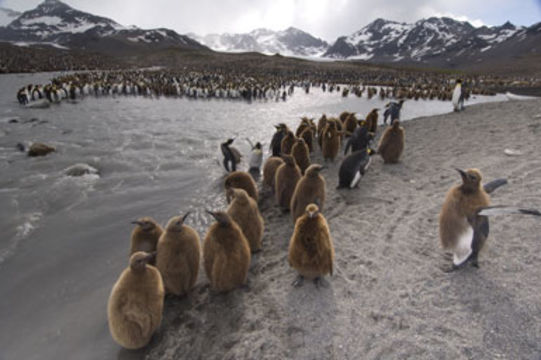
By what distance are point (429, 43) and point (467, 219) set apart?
173 meters

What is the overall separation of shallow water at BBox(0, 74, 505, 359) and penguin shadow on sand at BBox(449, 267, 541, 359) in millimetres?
3237

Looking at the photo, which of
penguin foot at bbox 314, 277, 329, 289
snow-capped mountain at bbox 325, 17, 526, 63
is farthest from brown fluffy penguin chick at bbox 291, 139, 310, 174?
snow-capped mountain at bbox 325, 17, 526, 63

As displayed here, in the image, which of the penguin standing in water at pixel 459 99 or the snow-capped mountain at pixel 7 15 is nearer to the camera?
the penguin standing in water at pixel 459 99

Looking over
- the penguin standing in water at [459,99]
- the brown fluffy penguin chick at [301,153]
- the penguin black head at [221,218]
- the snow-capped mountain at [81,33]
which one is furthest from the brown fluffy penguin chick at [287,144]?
the snow-capped mountain at [81,33]

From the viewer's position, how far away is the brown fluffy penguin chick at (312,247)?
327 centimetres

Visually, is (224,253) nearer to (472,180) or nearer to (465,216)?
(465,216)

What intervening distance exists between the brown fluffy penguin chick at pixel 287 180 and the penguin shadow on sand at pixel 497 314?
282 cm

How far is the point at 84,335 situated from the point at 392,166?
6.90 meters

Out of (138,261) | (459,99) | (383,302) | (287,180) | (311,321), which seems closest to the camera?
(138,261)

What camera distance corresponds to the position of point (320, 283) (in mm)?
3385

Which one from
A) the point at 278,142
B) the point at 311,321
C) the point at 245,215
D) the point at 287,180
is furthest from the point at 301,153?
the point at 311,321

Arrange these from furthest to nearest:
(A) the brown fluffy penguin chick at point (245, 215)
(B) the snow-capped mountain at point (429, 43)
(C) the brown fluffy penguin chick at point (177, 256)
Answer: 1. (B) the snow-capped mountain at point (429, 43)
2. (A) the brown fluffy penguin chick at point (245, 215)
3. (C) the brown fluffy penguin chick at point (177, 256)

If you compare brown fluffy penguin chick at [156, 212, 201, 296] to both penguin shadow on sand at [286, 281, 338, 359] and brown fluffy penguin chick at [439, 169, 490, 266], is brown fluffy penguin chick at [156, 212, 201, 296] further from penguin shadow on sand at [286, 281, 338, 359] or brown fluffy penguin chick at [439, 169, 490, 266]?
brown fluffy penguin chick at [439, 169, 490, 266]

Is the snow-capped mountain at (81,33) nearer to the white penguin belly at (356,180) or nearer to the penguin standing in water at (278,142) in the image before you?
the penguin standing in water at (278,142)
